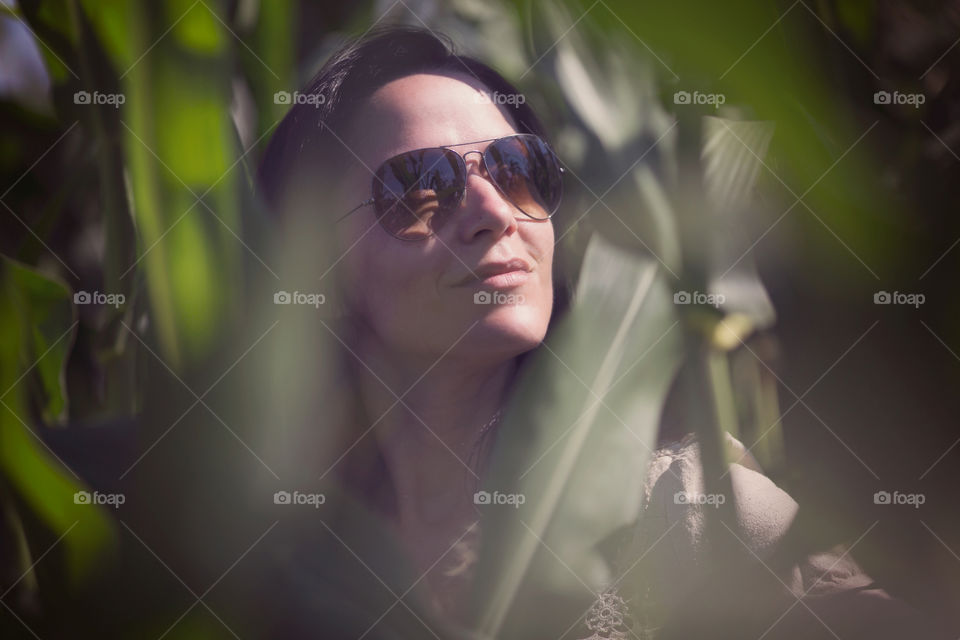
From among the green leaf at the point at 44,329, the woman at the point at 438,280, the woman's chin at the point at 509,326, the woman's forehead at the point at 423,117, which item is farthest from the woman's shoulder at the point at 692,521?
the green leaf at the point at 44,329

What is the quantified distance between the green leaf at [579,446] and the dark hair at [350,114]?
0.15 ft

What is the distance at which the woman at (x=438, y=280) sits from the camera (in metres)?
0.79

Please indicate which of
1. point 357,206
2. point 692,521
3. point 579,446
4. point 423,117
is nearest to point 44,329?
point 357,206

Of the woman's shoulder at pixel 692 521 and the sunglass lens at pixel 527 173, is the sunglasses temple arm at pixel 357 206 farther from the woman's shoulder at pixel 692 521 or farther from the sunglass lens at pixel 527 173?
the woman's shoulder at pixel 692 521

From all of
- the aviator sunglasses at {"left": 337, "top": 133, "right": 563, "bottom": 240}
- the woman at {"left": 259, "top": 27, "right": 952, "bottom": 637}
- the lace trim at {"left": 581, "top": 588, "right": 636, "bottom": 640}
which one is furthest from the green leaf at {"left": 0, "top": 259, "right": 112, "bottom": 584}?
the lace trim at {"left": 581, "top": 588, "right": 636, "bottom": 640}

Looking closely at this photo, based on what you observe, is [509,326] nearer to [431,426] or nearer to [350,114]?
[431,426]

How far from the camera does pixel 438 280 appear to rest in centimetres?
79

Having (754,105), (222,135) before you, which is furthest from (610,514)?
(222,135)

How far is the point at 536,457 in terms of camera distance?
80 centimetres

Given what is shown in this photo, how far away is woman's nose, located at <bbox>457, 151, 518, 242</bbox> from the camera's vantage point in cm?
79

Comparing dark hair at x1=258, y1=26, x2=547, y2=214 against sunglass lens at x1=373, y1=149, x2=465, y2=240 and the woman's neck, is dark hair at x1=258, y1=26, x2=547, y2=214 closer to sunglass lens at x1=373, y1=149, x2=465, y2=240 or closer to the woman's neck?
sunglass lens at x1=373, y1=149, x2=465, y2=240

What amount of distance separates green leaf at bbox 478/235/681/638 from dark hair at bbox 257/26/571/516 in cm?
5

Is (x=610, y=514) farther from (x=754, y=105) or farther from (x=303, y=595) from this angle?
(x=754, y=105)

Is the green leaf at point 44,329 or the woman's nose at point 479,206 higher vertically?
the woman's nose at point 479,206
